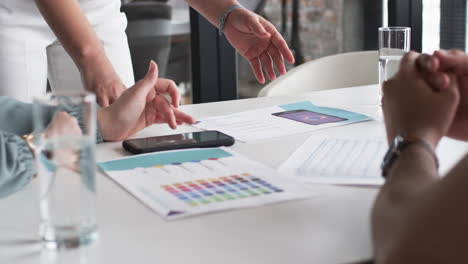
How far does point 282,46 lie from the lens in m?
1.77

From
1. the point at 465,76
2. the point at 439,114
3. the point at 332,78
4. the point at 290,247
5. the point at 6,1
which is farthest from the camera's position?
the point at 332,78

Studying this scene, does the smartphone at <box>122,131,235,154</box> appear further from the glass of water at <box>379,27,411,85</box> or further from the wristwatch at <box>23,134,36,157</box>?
the glass of water at <box>379,27,411,85</box>

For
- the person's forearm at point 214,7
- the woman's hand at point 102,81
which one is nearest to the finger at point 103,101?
the woman's hand at point 102,81

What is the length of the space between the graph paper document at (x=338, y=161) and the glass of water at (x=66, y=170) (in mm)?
409

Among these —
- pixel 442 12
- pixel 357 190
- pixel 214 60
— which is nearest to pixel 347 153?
pixel 357 190

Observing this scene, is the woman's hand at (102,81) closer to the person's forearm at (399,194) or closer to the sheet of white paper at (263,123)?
the sheet of white paper at (263,123)

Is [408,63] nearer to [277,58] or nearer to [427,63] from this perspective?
[427,63]

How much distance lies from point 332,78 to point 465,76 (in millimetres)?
1377

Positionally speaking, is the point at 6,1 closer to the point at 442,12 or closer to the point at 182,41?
the point at 182,41

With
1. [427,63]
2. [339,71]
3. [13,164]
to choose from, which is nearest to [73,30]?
[13,164]

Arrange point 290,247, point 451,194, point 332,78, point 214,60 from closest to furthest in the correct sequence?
1. point 451,194
2. point 290,247
3. point 332,78
4. point 214,60

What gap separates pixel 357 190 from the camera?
3.48 ft

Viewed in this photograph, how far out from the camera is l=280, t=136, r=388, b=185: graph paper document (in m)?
1.11

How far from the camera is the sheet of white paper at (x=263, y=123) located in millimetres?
1468
